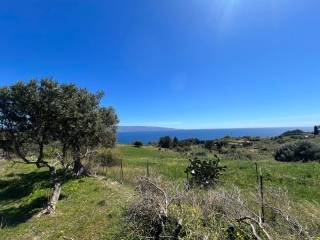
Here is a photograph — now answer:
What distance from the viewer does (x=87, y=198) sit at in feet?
54.2

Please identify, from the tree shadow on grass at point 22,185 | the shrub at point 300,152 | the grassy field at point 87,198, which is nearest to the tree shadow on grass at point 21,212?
the grassy field at point 87,198

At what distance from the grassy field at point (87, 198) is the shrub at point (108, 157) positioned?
11.7 ft

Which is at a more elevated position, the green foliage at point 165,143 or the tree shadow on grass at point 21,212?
the green foliage at point 165,143

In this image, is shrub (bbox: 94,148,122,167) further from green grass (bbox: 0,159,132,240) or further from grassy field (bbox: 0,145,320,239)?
green grass (bbox: 0,159,132,240)

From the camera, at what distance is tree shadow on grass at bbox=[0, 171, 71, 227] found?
48.6 feet

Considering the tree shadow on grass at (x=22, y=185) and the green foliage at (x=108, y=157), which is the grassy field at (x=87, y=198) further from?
the green foliage at (x=108, y=157)

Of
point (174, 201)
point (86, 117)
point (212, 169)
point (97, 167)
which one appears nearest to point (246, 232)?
point (174, 201)

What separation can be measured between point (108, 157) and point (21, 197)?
11376 mm

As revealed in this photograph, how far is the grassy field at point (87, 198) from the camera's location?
39.2 ft

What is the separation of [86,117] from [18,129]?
3463mm

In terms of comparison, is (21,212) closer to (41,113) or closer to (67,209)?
(67,209)

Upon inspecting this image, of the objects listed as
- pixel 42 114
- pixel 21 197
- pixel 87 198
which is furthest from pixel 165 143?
pixel 42 114

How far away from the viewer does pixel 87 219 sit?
42.4ft

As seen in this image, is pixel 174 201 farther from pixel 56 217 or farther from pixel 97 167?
pixel 97 167
